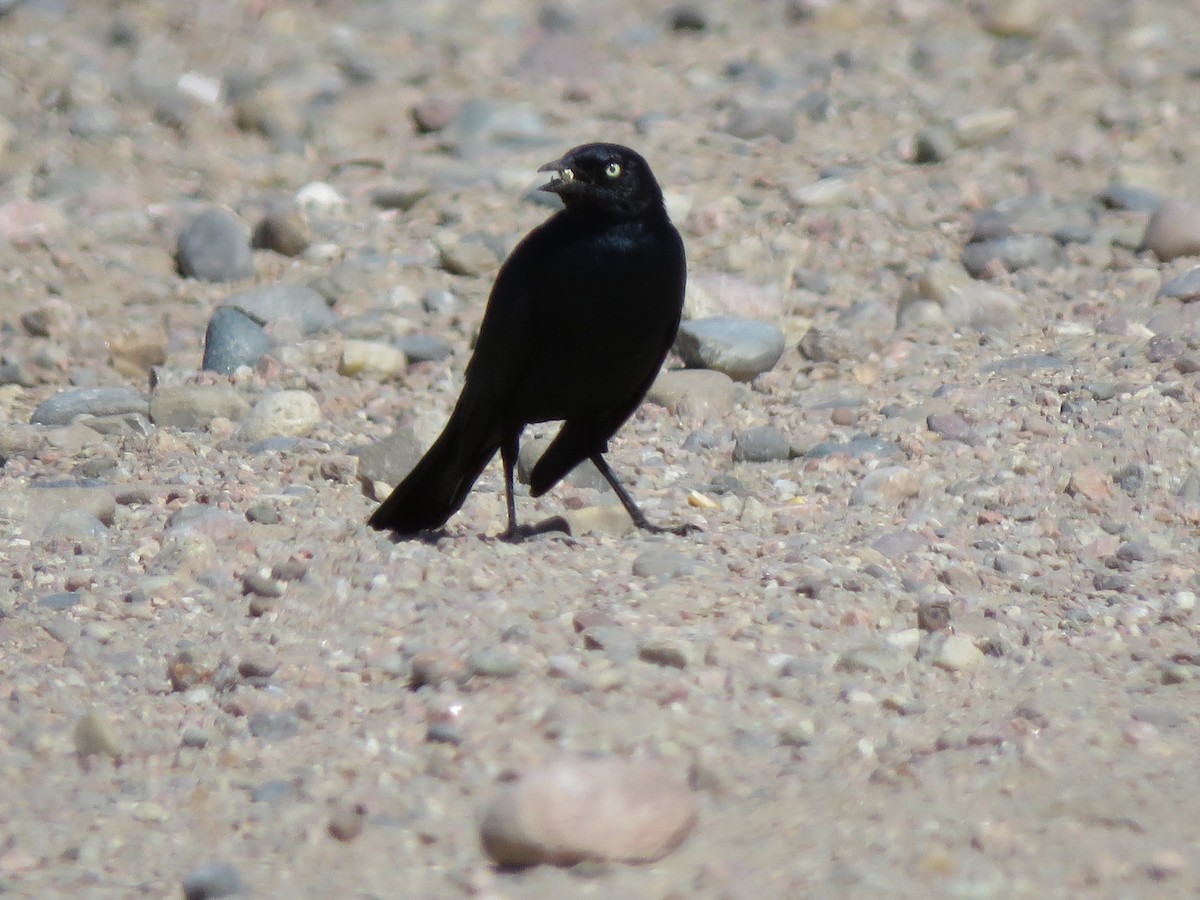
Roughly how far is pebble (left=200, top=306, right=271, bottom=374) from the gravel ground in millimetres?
19

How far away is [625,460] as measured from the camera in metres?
5.31

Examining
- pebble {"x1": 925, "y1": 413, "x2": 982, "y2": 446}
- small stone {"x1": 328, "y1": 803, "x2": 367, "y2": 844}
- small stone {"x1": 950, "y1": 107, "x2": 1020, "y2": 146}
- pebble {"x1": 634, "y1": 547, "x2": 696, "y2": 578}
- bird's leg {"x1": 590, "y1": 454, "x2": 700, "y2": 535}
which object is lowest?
bird's leg {"x1": 590, "y1": 454, "x2": 700, "y2": 535}

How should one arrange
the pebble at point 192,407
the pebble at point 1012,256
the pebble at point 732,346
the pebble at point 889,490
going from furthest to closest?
the pebble at point 1012,256 → the pebble at point 732,346 → the pebble at point 192,407 → the pebble at point 889,490

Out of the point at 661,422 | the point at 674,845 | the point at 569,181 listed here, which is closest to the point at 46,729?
the point at 674,845

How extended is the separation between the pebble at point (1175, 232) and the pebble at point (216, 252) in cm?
366

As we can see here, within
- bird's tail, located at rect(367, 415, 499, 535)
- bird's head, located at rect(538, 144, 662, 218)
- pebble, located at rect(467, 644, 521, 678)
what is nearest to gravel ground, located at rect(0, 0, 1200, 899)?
pebble, located at rect(467, 644, 521, 678)

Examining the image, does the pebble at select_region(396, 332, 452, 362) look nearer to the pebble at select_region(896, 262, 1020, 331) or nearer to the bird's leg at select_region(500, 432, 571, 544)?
the bird's leg at select_region(500, 432, 571, 544)

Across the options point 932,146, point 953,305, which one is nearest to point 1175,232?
point 953,305

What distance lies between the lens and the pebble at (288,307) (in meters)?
6.39

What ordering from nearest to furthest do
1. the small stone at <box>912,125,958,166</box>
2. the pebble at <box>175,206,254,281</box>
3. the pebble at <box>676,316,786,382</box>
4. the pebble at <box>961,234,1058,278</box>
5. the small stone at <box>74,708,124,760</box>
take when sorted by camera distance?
the small stone at <box>74,708,124,760</box>, the pebble at <box>676,316,786,382</box>, the pebble at <box>961,234,1058,278</box>, the pebble at <box>175,206,254,281</box>, the small stone at <box>912,125,958,166</box>

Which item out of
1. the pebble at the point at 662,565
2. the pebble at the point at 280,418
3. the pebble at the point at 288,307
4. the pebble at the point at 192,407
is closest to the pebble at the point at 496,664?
the pebble at the point at 662,565

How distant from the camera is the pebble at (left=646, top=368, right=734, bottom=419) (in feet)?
18.6

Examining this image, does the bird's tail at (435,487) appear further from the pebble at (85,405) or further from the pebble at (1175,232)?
the pebble at (1175,232)

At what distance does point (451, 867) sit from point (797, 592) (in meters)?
1.27
